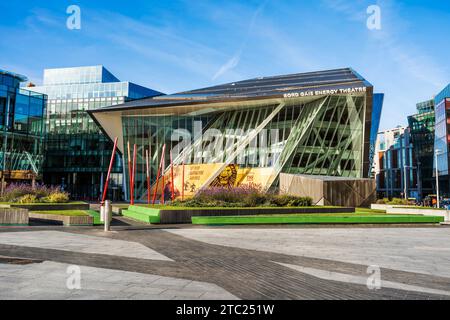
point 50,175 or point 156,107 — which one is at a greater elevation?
point 156,107

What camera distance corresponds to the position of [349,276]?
8.97 meters

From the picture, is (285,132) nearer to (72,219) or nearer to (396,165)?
(72,219)

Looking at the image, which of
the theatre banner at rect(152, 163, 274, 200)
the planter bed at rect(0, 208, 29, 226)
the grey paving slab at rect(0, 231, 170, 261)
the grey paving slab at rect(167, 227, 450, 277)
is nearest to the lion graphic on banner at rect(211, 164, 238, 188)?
the theatre banner at rect(152, 163, 274, 200)

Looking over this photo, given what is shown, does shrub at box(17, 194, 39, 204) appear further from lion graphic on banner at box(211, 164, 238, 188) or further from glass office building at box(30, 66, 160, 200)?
glass office building at box(30, 66, 160, 200)

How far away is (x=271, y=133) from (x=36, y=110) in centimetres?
4463

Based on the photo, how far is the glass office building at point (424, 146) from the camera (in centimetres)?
10056

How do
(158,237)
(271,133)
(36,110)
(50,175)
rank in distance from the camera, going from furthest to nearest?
1. (50,175)
2. (36,110)
3. (271,133)
4. (158,237)

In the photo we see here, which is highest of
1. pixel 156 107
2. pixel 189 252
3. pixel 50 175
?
pixel 156 107

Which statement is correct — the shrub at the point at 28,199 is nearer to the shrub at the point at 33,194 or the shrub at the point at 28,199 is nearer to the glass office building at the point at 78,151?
the shrub at the point at 33,194

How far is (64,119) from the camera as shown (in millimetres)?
83875
